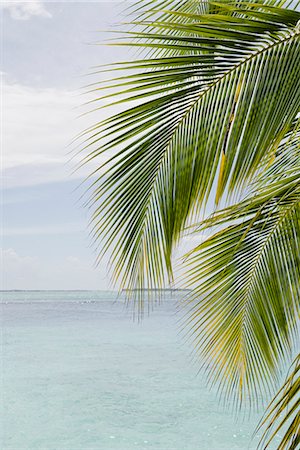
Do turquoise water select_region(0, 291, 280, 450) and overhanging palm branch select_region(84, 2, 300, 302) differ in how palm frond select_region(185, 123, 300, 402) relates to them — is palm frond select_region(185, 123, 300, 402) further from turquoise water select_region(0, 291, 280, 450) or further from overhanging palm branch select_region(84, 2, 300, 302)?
turquoise water select_region(0, 291, 280, 450)

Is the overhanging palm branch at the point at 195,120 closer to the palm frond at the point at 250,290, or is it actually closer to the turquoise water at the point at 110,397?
the palm frond at the point at 250,290

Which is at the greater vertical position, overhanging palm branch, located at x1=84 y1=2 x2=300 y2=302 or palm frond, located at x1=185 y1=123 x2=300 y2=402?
overhanging palm branch, located at x1=84 y1=2 x2=300 y2=302

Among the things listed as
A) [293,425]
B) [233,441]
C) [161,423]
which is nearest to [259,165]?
[293,425]

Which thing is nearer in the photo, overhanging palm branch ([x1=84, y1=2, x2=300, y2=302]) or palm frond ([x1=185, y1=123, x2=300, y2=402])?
overhanging palm branch ([x1=84, y1=2, x2=300, y2=302])

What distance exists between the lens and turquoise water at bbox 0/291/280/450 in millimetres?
9523

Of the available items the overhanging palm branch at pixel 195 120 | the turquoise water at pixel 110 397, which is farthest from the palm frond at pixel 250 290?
the turquoise water at pixel 110 397

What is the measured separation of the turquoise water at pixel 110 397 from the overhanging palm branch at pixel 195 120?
15.8ft

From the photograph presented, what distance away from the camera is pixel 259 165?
1.14m

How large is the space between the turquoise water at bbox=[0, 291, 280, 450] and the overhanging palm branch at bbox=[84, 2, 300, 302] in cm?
482

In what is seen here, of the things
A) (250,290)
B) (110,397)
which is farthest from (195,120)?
(110,397)

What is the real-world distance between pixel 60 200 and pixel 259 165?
113ft

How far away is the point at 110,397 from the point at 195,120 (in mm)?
11571

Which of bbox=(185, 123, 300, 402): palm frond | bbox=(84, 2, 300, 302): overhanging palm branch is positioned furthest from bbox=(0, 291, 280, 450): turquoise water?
bbox=(84, 2, 300, 302): overhanging palm branch

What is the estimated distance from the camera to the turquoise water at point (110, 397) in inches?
375
